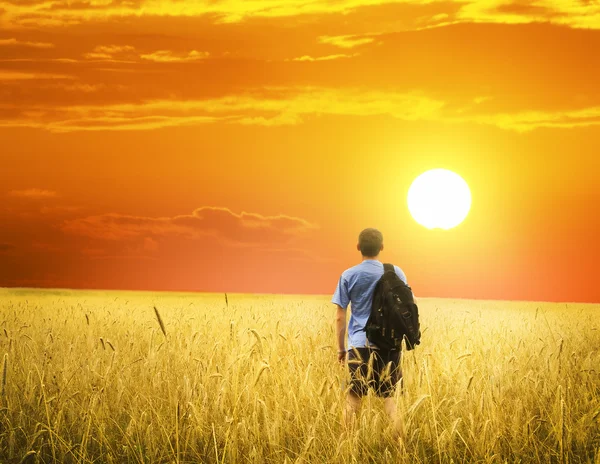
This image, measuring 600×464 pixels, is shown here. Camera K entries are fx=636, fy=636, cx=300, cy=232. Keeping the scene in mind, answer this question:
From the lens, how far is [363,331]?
19.7 feet

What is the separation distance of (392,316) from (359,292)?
0.49 meters

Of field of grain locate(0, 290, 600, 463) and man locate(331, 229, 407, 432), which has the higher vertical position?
man locate(331, 229, 407, 432)

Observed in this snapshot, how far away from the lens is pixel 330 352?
9039mm

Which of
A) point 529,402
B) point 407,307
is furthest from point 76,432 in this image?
point 529,402

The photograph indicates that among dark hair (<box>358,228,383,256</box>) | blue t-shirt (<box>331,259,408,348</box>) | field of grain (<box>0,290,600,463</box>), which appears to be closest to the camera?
field of grain (<box>0,290,600,463</box>)

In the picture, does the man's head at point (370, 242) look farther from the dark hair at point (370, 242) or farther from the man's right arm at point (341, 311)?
the man's right arm at point (341, 311)

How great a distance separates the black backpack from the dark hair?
1.21 ft

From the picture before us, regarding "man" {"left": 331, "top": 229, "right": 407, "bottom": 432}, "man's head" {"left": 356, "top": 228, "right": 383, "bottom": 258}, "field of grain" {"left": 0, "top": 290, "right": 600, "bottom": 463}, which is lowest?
"field of grain" {"left": 0, "top": 290, "right": 600, "bottom": 463}

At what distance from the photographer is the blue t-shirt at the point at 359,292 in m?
6.02

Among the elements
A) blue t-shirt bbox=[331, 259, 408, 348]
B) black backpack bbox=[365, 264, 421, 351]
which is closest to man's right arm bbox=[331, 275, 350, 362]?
blue t-shirt bbox=[331, 259, 408, 348]

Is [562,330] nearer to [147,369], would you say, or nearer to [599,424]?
[599,424]

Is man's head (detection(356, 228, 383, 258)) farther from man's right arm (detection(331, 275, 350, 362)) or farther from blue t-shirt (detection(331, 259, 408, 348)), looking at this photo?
man's right arm (detection(331, 275, 350, 362))

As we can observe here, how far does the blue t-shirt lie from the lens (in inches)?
237

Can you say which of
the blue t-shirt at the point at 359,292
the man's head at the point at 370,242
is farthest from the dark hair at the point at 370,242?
the blue t-shirt at the point at 359,292
